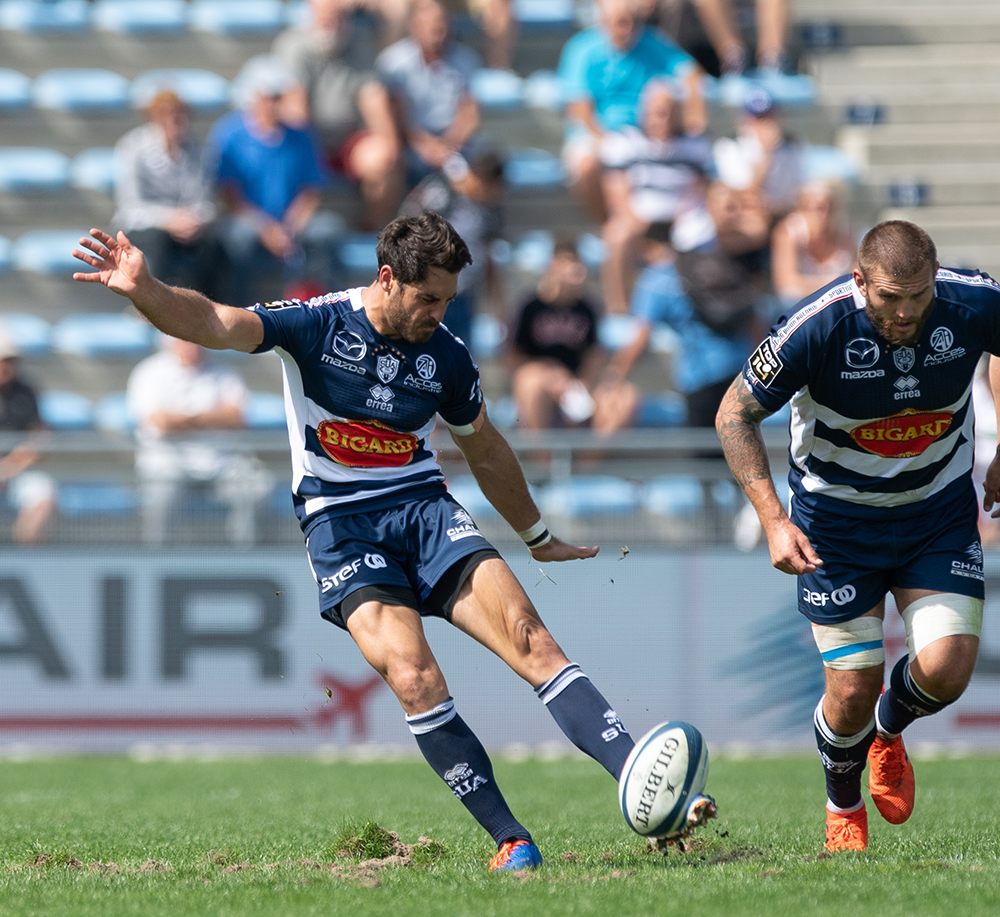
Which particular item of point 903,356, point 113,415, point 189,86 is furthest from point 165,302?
point 189,86

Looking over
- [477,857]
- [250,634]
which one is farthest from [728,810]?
[250,634]

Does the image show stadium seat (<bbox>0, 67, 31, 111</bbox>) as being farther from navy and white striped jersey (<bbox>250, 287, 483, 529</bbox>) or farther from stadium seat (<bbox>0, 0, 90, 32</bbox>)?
navy and white striped jersey (<bbox>250, 287, 483, 529</bbox>)

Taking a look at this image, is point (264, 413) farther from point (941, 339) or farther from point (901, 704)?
point (941, 339)

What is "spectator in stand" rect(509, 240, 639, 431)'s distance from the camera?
1190 centimetres

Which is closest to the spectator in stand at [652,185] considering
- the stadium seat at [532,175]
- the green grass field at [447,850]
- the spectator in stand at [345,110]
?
the stadium seat at [532,175]

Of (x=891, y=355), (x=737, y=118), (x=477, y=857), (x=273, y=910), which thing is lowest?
(x=477, y=857)

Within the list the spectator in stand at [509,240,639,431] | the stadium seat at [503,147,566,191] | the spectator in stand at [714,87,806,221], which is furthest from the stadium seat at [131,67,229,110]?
the spectator in stand at [714,87,806,221]

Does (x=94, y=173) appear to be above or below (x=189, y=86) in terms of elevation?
below

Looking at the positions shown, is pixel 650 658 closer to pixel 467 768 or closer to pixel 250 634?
pixel 250 634

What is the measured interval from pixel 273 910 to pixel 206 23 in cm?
1356

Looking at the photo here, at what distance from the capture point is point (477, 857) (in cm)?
571

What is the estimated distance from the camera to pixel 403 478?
19.3 ft

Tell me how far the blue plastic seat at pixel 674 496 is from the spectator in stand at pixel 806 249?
117 inches

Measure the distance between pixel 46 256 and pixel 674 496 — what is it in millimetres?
7745
